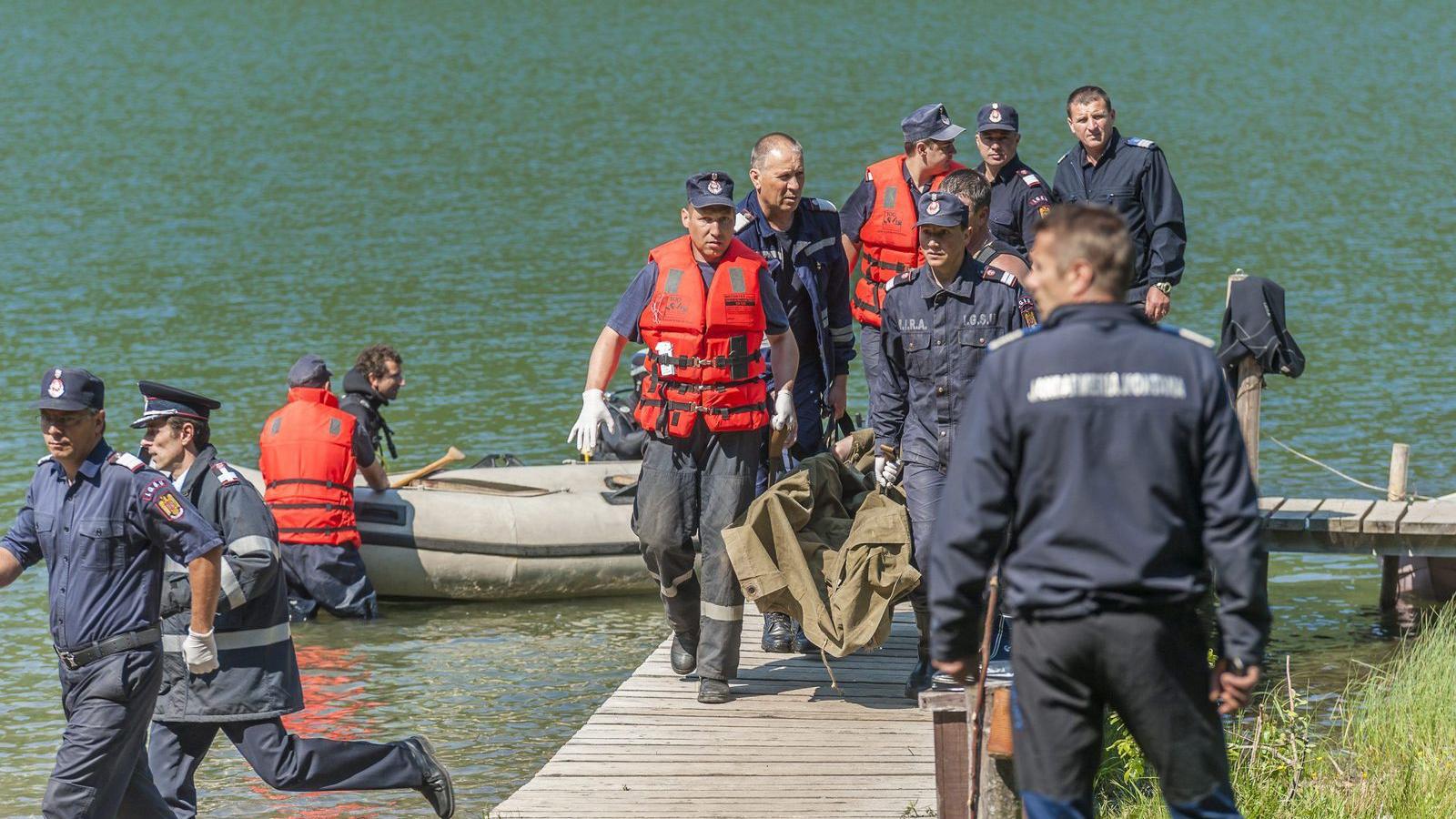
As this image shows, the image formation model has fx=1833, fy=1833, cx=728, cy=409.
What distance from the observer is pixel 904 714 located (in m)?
6.73

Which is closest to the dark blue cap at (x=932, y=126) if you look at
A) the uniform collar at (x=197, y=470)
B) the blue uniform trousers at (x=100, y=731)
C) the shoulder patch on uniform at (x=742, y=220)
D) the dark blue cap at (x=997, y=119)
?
the dark blue cap at (x=997, y=119)

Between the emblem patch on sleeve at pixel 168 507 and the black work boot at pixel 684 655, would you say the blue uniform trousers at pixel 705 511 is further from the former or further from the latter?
the emblem patch on sleeve at pixel 168 507

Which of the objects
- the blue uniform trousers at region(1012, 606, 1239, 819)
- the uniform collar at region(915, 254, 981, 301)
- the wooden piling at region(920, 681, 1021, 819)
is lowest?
the wooden piling at region(920, 681, 1021, 819)

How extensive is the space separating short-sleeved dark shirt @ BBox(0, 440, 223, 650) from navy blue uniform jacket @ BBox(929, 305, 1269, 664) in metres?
2.63

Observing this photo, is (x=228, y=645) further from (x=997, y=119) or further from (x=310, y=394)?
(x=310, y=394)

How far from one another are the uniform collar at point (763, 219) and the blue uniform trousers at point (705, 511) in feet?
3.44

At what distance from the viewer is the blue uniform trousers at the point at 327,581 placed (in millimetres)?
10086

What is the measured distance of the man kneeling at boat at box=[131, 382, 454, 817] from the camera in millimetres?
5656

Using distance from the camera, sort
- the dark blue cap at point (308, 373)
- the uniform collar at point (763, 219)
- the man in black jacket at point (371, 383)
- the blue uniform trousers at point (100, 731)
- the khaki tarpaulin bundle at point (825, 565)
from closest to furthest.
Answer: the blue uniform trousers at point (100, 731) → the khaki tarpaulin bundle at point (825, 565) → the uniform collar at point (763, 219) → the dark blue cap at point (308, 373) → the man in black jacket at point (371, 383)

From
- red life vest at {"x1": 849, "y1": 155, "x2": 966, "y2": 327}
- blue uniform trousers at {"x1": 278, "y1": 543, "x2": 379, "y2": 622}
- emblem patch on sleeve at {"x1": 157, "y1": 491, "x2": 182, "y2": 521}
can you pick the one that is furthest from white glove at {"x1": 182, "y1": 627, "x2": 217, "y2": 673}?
blue uniform trousers at {"x1": 278, "y1": 543, "x2": 379, "y2": 622}

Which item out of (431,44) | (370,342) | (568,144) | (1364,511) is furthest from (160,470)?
(431,44)

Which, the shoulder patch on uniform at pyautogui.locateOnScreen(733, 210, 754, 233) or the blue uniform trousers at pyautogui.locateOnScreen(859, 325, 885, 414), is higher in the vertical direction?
the shoulder patch on uniform at pyautogui.locateOnScreen(733, 210, 754, 233)

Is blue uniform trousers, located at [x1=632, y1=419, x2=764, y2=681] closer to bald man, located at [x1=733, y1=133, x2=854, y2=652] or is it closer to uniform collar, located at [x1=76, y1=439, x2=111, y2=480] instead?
bald man, located at [x1=733, y1=133, x2=854, y2=652]

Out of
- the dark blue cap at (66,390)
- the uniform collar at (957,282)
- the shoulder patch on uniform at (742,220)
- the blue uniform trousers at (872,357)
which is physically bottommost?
the blue uniform trousers at (872,357)
